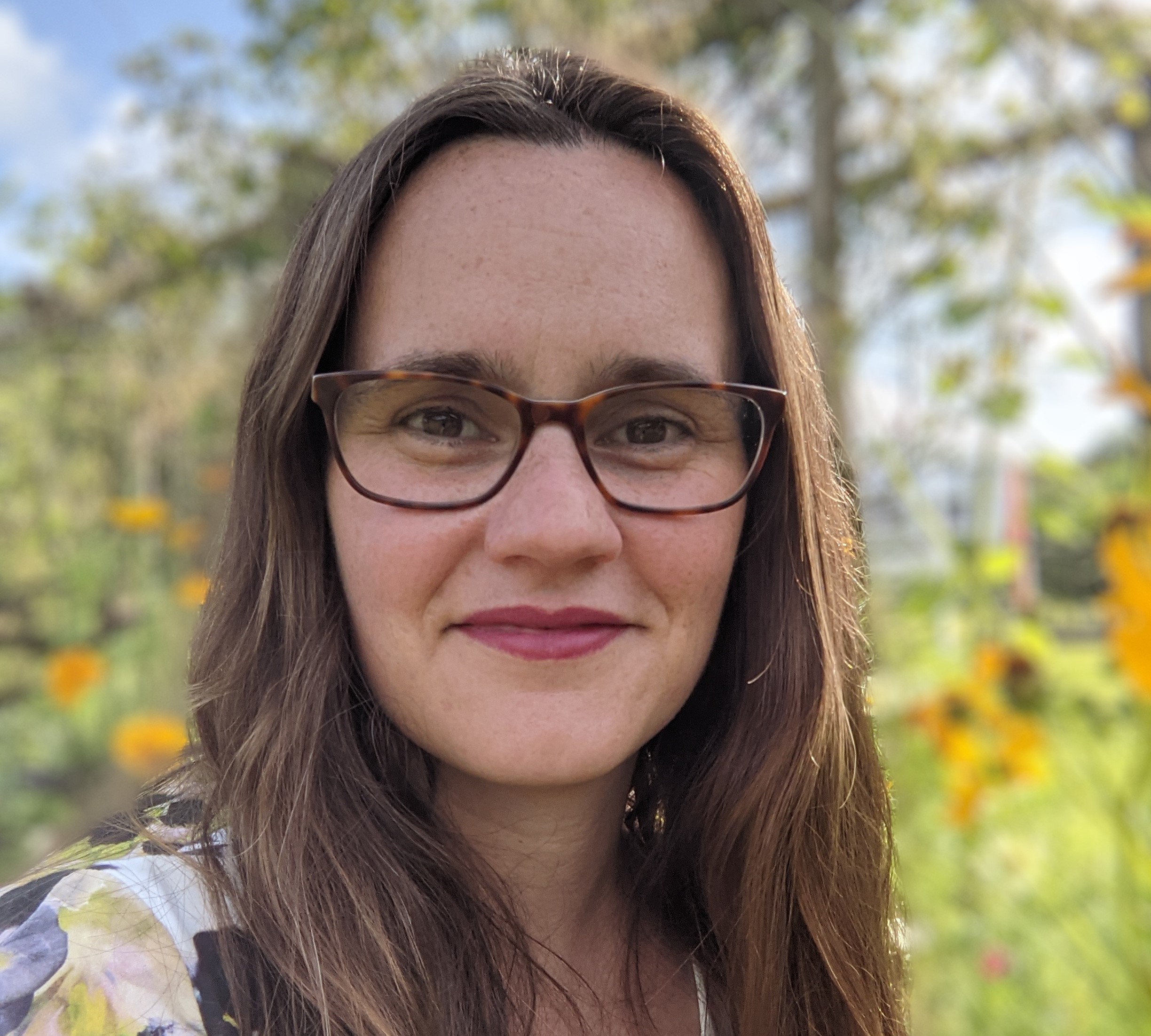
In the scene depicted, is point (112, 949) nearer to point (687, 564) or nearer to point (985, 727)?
point (687, 564)

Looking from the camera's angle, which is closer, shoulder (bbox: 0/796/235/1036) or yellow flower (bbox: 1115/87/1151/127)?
shoulder (bbox: 0/796/235/1036)

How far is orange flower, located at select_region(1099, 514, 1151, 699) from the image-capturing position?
52.4 inches

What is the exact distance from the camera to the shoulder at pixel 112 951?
2.71ft

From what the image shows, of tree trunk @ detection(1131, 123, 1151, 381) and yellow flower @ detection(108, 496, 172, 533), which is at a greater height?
tree trunk @ detection(1131, 123, 1151, 381)

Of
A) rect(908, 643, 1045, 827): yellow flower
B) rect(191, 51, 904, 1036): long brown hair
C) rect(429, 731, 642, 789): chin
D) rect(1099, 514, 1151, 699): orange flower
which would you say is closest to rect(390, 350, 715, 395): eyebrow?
rect(191, 51, 904, 1036): long brown hair

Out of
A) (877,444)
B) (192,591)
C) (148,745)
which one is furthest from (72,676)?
(877,444)

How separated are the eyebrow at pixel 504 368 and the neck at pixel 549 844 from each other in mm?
441

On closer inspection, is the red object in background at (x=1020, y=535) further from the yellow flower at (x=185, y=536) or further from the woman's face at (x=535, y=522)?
the yellow flower at (x=185, y=536)

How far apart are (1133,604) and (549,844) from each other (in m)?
0.79

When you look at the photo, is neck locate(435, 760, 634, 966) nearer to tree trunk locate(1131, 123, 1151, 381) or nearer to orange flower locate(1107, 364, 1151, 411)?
orange flower locate(1107, 364, 1151, 411)

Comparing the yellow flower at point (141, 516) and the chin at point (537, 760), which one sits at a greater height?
the yellow flower at point (141, 516)

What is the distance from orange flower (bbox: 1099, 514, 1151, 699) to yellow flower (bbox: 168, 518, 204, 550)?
326 centimetres

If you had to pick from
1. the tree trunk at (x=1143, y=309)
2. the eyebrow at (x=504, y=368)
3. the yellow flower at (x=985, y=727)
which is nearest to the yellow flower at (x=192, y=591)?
A: the yellow flower at (x=985, y=727)

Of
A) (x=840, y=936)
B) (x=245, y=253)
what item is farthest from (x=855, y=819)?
(x=245, y=253)
